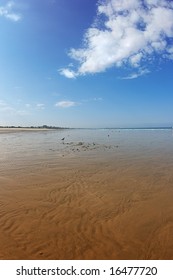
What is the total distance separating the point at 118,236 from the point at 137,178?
5.88 metres

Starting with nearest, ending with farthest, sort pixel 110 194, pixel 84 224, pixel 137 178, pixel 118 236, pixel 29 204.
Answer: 1. pixel 118 236
2. pixel 84 224
3. pixel 29 204
4. pixel 110 194
5. pixel 137 178

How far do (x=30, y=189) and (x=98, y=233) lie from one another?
14.6ft

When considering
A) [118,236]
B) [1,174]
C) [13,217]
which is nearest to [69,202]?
[13,217]

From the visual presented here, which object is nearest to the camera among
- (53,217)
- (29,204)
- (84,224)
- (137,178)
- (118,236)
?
(118,236)

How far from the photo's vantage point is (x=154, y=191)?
33.0 ft

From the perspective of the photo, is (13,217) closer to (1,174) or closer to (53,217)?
(53,217)

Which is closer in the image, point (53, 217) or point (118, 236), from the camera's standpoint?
point (118, 236)

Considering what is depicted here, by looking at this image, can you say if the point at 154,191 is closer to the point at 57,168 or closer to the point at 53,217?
the point at 53,217

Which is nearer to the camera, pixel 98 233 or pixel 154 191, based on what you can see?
pixel 98 233

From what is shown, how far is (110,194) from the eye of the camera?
31.3 ft

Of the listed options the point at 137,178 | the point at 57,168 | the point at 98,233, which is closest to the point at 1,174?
the point at 57,168
